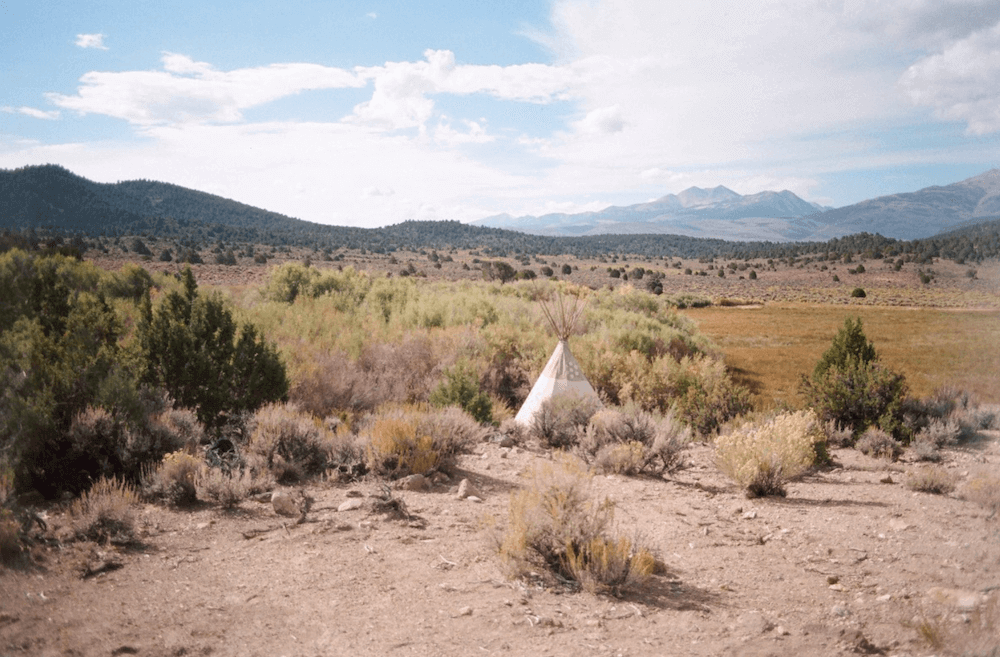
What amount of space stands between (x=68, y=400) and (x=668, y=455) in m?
6.71

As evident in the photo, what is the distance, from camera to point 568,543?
3.82m

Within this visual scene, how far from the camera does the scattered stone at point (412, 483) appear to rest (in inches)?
226

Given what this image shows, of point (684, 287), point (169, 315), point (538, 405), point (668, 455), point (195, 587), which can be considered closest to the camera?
point (195, 587)

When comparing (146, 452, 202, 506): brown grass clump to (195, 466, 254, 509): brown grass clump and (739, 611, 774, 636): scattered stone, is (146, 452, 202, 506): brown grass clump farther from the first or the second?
(739, 611, 774, 636): scattered stone

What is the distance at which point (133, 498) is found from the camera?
15.2 feet

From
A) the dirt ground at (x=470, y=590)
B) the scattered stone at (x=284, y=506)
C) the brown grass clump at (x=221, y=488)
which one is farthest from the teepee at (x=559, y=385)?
the brown grass clump at (x=221, y=488)

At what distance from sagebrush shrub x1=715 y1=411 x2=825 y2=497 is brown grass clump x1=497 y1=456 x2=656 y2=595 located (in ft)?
8.72

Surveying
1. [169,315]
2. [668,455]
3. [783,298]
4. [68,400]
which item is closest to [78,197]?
[169,315]

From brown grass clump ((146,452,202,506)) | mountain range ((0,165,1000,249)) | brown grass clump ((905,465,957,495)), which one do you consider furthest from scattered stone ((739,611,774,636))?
mountain range ((0,165,1000,249))

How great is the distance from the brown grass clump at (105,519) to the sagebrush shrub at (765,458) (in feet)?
19.2

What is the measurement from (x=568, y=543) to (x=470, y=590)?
729 millimetres

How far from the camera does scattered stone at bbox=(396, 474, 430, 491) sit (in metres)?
5.74

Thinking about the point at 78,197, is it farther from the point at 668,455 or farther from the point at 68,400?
the point at 668,455

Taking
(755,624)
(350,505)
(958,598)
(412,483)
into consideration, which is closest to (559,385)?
(412,483)
